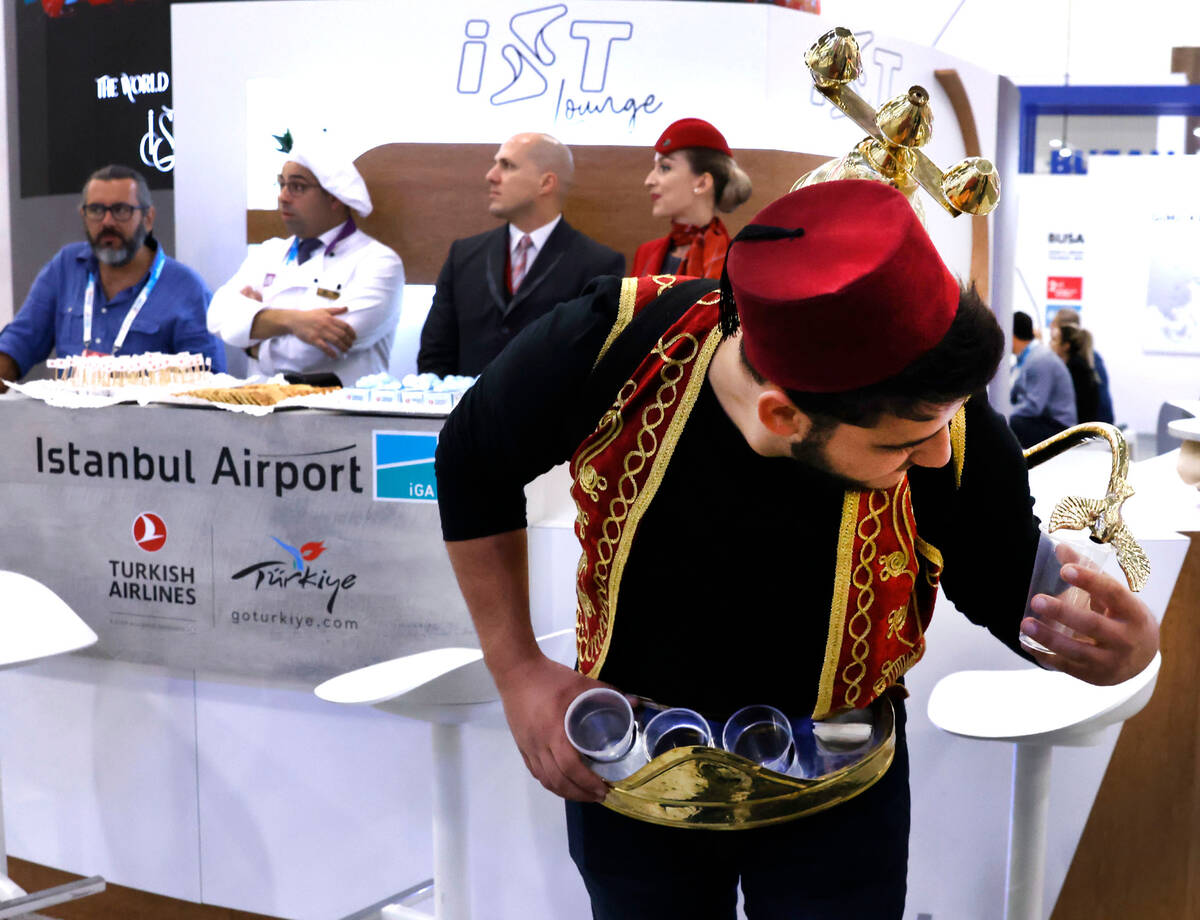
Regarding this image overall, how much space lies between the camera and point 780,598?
3.43 feet

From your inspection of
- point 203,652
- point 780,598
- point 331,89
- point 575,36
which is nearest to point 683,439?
point 780,598

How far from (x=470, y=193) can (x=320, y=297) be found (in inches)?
36.2

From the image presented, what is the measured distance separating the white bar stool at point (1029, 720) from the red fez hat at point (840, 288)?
0.88 meters

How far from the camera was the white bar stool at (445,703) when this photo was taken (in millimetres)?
1786

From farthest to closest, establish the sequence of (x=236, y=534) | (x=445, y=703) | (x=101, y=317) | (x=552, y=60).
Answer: (x=552, y=60)
(x=101, y=317)
(x=236, y=534)
(x=445, y=703)

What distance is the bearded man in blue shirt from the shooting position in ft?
12.8

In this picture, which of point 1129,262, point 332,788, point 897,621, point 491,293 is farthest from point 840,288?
point 1129,262

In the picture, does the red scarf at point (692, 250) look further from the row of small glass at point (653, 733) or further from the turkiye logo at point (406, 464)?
the row of small glass at point (653, 733)

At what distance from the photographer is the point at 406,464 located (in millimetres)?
2238

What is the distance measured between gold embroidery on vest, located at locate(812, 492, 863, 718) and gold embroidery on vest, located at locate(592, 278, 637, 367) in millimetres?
230

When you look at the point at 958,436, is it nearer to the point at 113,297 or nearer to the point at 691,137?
the point at 691,137

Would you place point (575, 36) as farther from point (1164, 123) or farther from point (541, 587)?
point (1164, 123)

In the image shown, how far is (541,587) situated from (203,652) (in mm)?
769

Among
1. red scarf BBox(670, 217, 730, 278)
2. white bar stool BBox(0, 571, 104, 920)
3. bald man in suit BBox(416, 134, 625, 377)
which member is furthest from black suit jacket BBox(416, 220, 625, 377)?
white bar stool BBox(0, 571, 104, 920)
